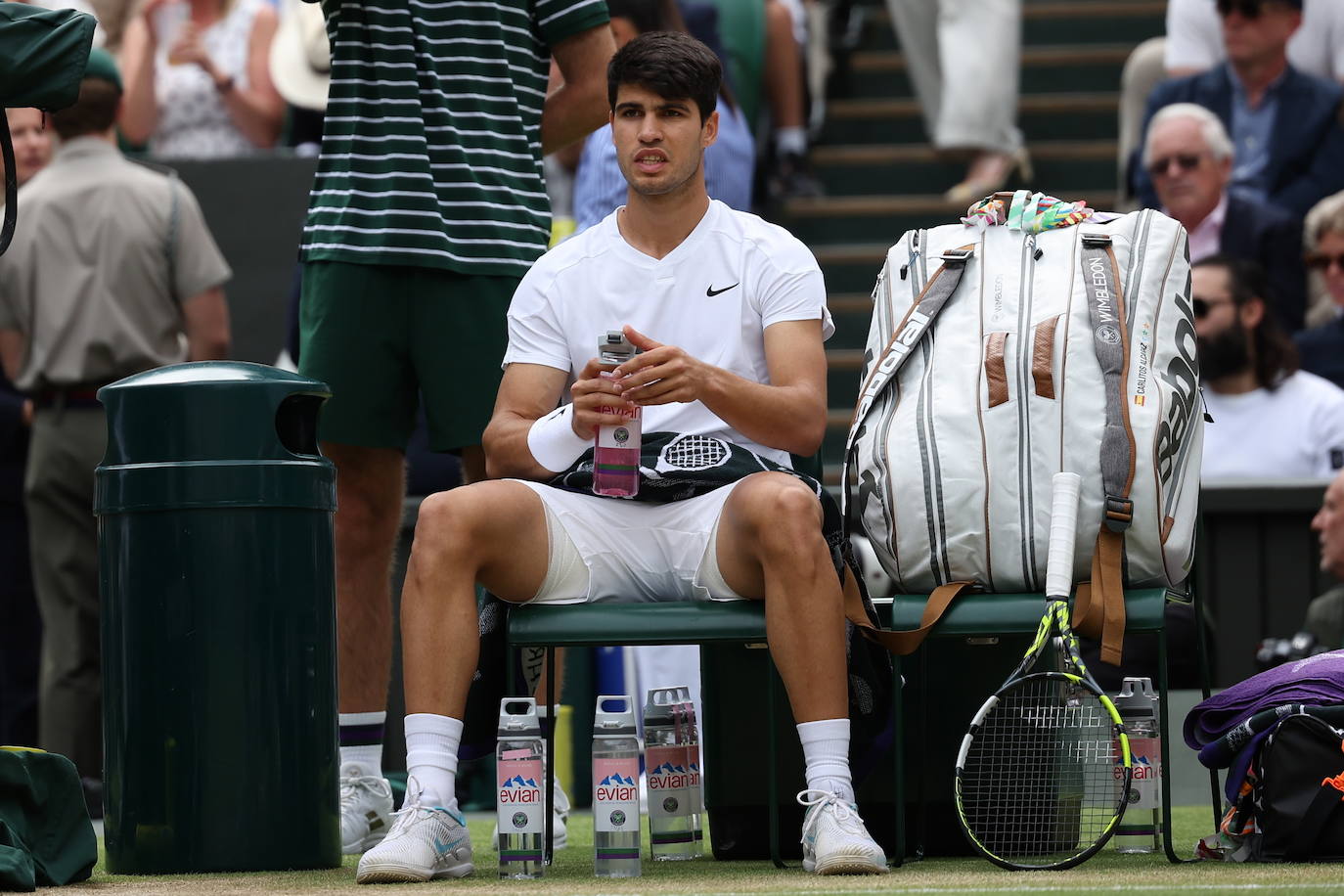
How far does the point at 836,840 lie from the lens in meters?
4.46

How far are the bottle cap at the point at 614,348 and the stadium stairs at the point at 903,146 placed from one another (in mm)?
4858

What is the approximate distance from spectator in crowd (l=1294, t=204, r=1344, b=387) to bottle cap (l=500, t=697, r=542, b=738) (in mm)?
4381

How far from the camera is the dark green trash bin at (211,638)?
4695mm

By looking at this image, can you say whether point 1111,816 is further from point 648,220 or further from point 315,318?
point 315,318

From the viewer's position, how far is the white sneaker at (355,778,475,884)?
4387 mm

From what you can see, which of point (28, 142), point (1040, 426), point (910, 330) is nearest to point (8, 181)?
point (910, 330)

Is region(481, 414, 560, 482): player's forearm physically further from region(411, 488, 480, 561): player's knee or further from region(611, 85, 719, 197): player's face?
region(611, 85, 719, 197): player's face

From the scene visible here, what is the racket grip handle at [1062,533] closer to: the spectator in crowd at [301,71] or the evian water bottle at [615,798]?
the evian water bottle at [615,798]

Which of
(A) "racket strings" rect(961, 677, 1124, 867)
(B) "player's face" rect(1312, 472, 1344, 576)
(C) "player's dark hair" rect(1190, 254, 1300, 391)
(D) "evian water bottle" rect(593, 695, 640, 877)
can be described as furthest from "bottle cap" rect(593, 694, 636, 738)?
(C) "player's dark hair" rect(1190, 254, 1300, 391)

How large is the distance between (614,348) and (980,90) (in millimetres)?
5724

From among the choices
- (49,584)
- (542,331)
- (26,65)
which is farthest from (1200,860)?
(49,584)

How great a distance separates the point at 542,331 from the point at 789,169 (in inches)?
214

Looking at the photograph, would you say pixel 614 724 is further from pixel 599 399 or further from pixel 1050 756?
pixel 1050 756

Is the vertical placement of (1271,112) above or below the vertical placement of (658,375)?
above
